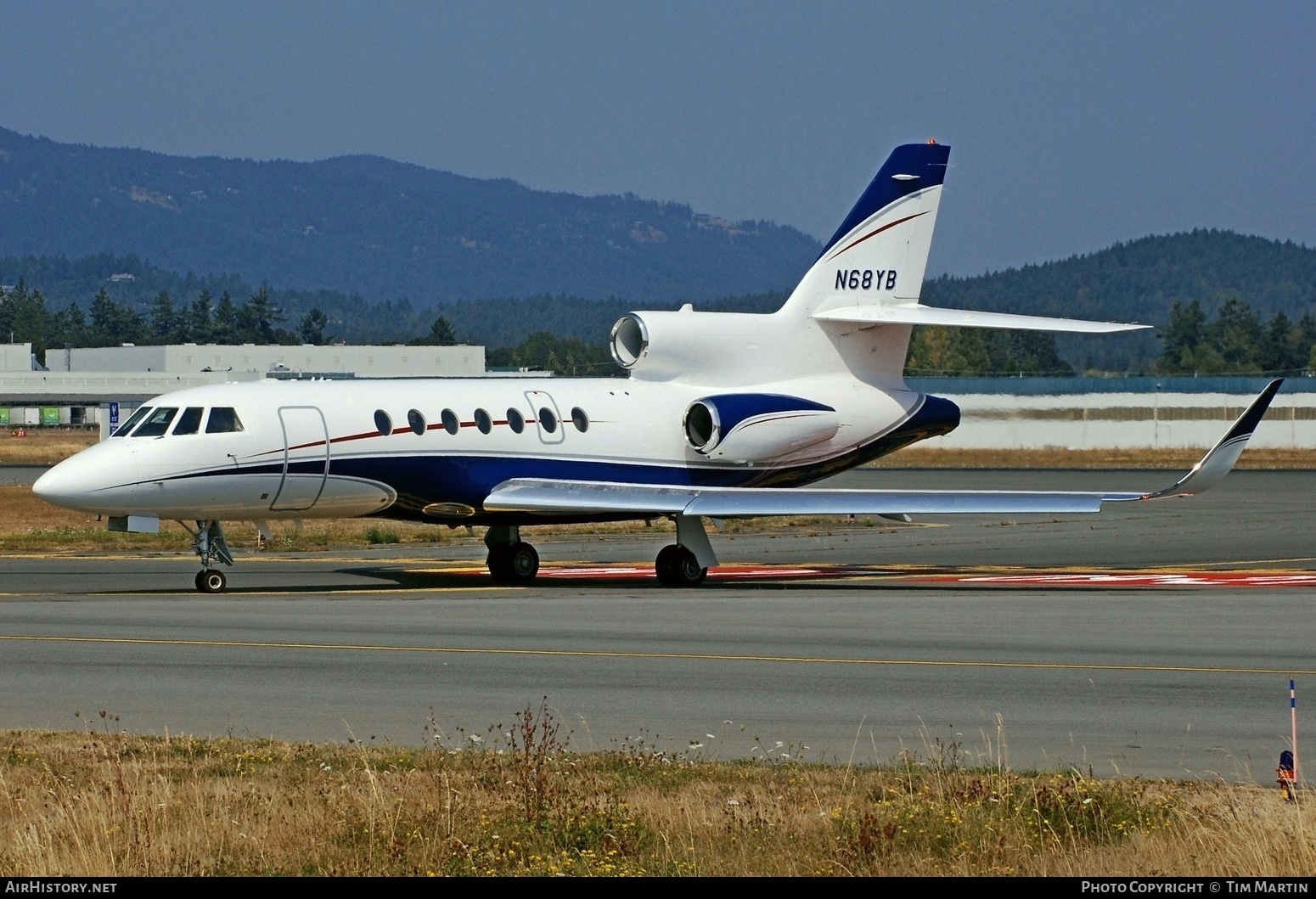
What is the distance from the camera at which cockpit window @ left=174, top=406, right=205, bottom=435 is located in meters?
25.3

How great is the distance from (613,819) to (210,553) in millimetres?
17979

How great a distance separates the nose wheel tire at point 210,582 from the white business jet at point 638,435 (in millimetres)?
29

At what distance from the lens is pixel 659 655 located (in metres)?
18.3

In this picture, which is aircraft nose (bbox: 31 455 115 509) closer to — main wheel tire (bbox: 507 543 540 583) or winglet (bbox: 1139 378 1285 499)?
main wheel tire (bbox: 507 543 540 583)

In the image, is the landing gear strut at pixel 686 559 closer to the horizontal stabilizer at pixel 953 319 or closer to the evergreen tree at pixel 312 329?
the horizontal stabilizer at pixel 953 319

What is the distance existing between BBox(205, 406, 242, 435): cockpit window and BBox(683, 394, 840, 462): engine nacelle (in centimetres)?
804

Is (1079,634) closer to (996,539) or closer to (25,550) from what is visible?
(996,539)

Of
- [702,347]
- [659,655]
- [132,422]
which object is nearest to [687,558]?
[702,347]

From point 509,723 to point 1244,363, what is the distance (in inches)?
6673

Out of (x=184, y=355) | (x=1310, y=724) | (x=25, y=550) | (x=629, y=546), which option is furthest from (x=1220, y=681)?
(x=184, y=355)

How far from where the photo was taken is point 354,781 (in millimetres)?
11039

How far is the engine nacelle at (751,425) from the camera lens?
97.6 ft

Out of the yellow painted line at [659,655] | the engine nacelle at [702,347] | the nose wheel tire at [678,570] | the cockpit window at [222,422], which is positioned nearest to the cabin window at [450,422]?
the cockpit window at [222,422]

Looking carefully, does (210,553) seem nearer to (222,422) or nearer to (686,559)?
(222,422)
